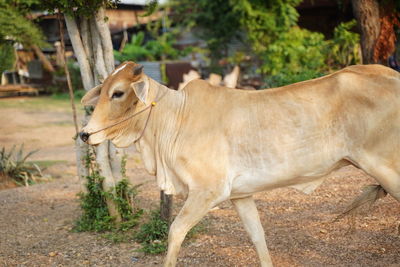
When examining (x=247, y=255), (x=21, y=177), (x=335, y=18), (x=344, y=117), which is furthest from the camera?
(x=335, y=18)

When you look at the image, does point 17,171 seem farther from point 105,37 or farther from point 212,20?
point 212,20

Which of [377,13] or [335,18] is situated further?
[335,18]

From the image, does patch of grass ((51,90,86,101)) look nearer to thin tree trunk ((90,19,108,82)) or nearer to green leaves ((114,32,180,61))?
green leaves ((114,32,180,61))

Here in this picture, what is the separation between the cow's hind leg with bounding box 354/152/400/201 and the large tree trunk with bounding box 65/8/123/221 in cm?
272

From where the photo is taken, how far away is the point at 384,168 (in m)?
3.24

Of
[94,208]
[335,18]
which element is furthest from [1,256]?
[335,18]

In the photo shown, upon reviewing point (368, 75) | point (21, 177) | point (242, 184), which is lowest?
point (21, 177)

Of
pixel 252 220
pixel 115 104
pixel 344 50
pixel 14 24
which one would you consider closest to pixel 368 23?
pixel 344 50

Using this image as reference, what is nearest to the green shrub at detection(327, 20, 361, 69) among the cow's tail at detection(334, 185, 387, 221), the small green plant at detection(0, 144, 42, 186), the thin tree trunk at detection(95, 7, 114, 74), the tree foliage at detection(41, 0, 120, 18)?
the small green plant at detection(0, 144, 42, 186)

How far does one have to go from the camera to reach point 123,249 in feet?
15.5

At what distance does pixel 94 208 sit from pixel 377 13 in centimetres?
661

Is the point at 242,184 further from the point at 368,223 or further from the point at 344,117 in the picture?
the point at 368,223

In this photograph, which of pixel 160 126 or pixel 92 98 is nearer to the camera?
pixel 160 126

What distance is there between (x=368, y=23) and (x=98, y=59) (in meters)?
6.05
